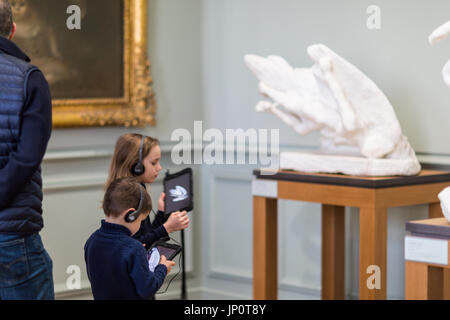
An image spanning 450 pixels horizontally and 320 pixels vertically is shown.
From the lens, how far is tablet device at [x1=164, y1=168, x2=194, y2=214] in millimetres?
2721

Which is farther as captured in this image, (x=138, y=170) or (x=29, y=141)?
(x=138, y=170)

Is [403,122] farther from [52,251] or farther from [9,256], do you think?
[9,256]

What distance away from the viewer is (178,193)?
274 centimetres

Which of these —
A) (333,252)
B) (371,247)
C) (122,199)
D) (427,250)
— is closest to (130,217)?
(122,199)

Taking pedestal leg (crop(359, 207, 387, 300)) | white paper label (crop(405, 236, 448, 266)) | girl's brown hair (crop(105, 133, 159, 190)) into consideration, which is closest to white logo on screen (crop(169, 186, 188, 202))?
girl's brown hair (crop(105, 133, 159, 190))

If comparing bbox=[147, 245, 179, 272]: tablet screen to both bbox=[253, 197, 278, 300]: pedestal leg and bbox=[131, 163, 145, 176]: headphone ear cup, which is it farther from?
bbox=[253, 197, 278, 300]: pedestal leg

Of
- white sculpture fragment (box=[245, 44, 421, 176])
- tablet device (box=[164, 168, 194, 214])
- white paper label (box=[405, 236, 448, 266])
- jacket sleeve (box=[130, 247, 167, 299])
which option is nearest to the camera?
jacket sleeve (box=[130, 247, 167, 299])

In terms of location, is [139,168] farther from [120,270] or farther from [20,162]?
[120,270]

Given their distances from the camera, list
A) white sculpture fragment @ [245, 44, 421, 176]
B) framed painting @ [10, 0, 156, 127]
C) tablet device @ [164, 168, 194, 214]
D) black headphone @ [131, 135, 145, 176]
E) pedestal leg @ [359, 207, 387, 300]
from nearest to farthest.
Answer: tablet device @ [164, 168, 194, 214], black headphone @ [131, 135, 145, 176], pedestal leg @ [359, 207, 387, 300], white sculpture fragment @ [245, 44, 421, 176], framed painting @ [10, 0, 156, 127]

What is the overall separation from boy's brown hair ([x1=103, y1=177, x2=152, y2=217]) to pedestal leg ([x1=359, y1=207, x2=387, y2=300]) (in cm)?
169

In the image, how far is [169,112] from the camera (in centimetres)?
561

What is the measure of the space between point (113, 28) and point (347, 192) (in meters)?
2.01

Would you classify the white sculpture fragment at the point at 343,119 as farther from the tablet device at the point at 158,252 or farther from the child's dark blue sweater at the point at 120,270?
the child's dark blue sweater at the point at 120,270

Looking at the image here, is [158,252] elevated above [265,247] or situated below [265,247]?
above
